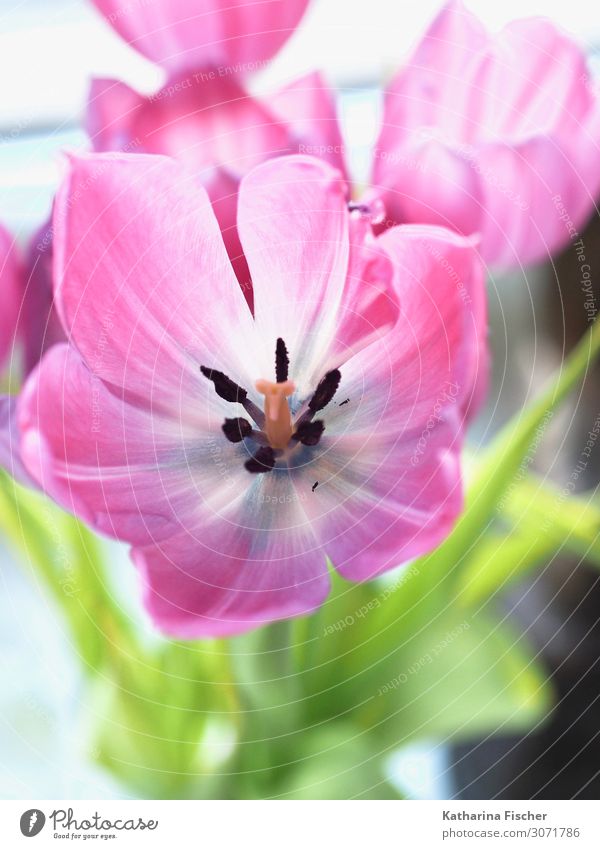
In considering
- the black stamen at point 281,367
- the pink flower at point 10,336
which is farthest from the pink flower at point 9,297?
the black stamen at point 281,367

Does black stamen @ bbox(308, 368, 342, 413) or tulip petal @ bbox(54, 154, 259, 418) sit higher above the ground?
tulip petal @ bbox(54, 154, 259, 418)

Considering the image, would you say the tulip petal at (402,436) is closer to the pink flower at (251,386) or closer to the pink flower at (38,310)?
the pink flower at (251,386)

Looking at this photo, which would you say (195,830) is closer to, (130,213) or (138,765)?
(138,765)

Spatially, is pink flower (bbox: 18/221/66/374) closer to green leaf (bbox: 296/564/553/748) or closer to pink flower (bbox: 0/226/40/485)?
pink flower (bbox: 0/226/40/485)

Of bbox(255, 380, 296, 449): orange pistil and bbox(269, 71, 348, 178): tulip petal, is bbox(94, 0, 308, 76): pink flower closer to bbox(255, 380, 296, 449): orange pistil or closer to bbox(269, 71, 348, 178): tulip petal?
bbox(269, 71, 348, 178): tulip petal

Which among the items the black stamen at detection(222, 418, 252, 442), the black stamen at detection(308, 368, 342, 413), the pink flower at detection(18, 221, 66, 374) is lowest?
the black stamen at detection(222, 418, 252, 442)

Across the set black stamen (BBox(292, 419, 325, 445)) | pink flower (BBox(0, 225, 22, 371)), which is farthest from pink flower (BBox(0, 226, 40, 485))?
black stamen (BBox(292, 419, 325, 445))

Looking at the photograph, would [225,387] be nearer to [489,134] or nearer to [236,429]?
[236,429]
